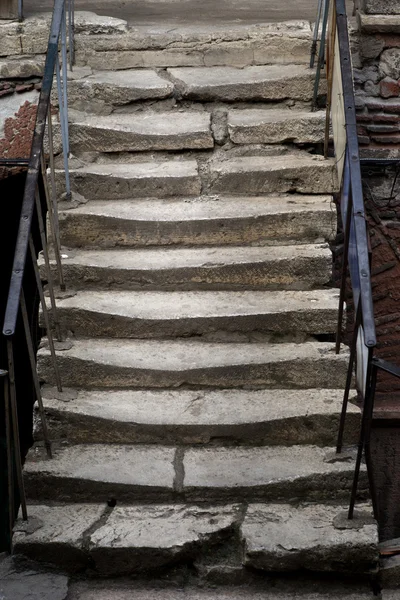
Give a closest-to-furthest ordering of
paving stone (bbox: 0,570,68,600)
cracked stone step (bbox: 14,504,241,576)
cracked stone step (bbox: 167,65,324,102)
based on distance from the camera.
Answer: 1. paving stone (bbox: 0,570,68,600)
2. cracked stone step (bbox: 14,504,241,576)
3. cracked stone step (bbox: 167,65,324,102)

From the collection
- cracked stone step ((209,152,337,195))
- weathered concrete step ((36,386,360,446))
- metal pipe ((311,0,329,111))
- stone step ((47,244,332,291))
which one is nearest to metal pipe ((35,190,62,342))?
stone step ((47,244,332,291))

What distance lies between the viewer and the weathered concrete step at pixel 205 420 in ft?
13.7

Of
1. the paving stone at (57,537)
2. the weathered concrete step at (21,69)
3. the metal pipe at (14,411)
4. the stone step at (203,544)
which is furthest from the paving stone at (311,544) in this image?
the weathered concrete step at (21,69)

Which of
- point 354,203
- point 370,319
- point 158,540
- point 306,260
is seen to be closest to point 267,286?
point 306,260

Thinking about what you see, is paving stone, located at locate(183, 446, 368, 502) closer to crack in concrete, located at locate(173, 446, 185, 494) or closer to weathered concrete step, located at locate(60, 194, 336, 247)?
crack in concrete, located at locate(173, 446, 185, 494)

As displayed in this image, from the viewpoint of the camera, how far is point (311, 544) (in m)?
3.64

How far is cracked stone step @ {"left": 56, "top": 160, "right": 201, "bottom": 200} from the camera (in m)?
5.20

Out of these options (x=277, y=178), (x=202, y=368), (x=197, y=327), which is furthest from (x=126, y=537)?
(x=277, y=178)

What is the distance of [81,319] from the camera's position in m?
4.62

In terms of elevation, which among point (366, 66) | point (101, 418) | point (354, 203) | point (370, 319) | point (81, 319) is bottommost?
point (101, 418)

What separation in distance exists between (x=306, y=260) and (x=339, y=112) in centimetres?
84

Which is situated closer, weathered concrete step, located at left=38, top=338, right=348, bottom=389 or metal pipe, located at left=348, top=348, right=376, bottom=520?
metal pipe, located at left=348, top=348, right=376, bottom=520

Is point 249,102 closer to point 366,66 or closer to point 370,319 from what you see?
point 366,66

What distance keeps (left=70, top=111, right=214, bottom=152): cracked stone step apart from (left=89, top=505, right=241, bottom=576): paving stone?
2363 millimetres
